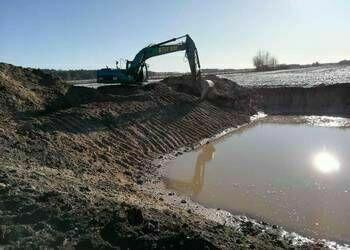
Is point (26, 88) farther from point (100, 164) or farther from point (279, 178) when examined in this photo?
point (279, 178)

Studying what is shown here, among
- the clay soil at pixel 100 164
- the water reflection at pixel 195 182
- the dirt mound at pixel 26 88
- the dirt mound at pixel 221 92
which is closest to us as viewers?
the clay soil at pixel 100 164

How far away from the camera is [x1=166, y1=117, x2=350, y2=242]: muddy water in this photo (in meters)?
11.2

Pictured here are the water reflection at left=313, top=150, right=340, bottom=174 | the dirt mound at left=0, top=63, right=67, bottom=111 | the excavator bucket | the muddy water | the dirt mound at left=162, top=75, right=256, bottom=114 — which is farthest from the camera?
the dirt mound at left=162, top=75, right=256, bottom=114

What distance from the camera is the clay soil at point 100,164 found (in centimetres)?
770

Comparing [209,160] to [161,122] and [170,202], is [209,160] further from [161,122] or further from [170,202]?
[170,202]

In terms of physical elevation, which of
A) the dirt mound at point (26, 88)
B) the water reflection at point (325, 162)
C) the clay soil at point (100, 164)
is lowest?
the water reflection at point (325, 162)

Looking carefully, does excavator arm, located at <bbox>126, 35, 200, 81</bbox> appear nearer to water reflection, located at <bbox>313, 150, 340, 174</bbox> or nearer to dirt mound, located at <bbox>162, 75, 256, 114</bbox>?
dirt mound, located at <bbox>162, 75, 256, 114</bbox>

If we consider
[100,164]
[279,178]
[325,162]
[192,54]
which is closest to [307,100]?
[192,54]

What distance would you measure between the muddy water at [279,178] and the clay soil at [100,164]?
0.91 m

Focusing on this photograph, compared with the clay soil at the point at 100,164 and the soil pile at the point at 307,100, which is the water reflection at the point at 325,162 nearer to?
the clay soil at the point at 100,164

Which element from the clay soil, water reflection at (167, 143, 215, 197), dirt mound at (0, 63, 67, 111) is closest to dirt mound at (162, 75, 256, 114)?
the clay soil

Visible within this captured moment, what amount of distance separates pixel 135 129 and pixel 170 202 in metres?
7.19

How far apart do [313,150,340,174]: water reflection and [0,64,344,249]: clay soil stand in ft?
15.9

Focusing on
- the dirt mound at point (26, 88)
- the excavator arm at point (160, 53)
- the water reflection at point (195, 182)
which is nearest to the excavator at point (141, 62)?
the excavator arm at point (160, 53)
